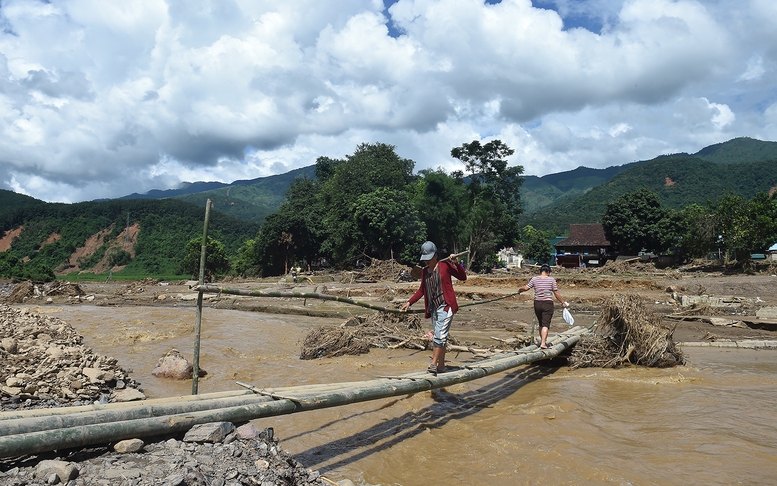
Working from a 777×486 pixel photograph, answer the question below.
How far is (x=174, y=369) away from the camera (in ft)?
25.1

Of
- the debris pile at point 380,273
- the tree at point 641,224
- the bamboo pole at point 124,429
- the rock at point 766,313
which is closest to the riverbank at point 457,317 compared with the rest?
the bamboo pole at point 124,429

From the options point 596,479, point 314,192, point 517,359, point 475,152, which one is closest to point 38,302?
point 517,359

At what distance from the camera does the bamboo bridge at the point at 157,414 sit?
2.84 m

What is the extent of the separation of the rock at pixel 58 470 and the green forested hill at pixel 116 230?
64.6 m

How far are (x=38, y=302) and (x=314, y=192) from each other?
94.6 ft

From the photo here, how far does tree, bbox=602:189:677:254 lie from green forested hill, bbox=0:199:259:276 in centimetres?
5185

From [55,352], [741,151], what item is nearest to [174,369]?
[55,352]

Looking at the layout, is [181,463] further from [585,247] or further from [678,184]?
[678,184]

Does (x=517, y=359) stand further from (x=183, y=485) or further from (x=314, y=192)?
(x=314, y=192)

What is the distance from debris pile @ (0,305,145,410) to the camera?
5473mm

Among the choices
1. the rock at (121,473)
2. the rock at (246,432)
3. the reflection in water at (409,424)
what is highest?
the rock at (121,473)

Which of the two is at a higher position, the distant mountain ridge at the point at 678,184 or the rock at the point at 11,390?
the distant mountain ridge at the point at 678,184

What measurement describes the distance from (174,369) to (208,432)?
4853mm

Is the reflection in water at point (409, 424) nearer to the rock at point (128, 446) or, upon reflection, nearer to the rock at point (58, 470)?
the rock at point (128, 446)
